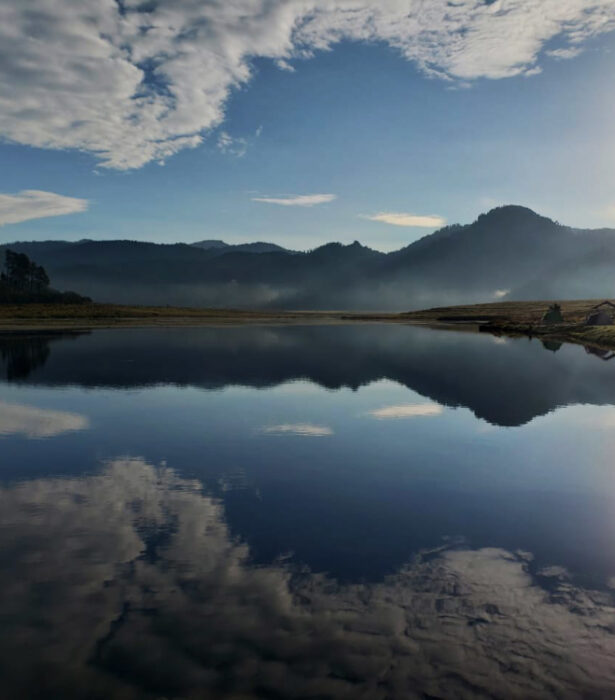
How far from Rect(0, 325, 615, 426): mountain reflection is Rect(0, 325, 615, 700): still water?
593 centimetres

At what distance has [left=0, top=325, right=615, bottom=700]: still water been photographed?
8023 mm

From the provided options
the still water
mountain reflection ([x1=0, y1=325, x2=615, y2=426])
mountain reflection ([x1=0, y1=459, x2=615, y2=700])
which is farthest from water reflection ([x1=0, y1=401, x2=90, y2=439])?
mountain reflection ([x1=0, y1=459, x2=615, y2=700])

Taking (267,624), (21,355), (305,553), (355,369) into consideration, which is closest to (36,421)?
(305,553)

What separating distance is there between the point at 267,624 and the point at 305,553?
2964 millimetres

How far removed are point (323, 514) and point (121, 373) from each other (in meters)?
32.5

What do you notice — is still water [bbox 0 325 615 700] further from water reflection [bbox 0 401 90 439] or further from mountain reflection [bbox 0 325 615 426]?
mountain reflection [bbox 0 325 615 426]

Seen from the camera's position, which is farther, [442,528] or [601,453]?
[601,453]

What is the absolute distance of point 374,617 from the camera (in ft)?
31.0

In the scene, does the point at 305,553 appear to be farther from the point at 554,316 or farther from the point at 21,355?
the point at 554,316

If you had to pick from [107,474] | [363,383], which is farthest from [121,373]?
[107,474]

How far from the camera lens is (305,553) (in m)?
12.0

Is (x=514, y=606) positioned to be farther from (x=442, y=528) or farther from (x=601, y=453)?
(x=601, y=453)

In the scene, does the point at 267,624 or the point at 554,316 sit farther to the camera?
the point at 554,316

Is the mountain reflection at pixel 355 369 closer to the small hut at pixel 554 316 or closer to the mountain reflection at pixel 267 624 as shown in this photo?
the mountain reflection at pixel 267 624
